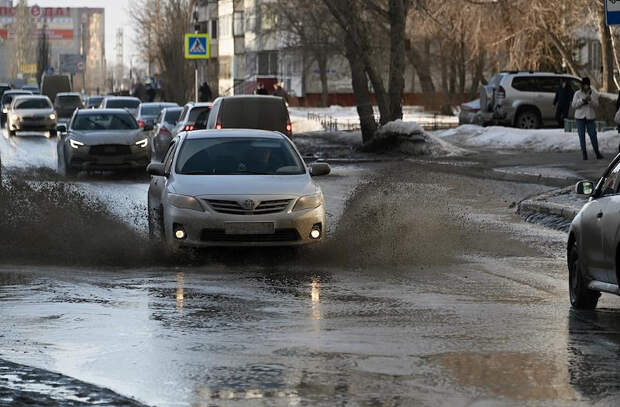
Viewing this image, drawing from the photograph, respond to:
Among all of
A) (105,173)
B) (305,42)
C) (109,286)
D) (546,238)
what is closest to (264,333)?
(109,286)

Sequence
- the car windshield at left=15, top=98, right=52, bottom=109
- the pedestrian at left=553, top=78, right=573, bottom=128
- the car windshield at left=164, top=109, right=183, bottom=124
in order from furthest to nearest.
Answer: the car windshield at left=15, top=98, right=52, bottom=109
the pedestrian at left=553, top=78, right=573, bottom=128
the car windshield at left=164, top=109, right=183, bottom=124

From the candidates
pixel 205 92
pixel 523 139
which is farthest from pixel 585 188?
pixel 205 92

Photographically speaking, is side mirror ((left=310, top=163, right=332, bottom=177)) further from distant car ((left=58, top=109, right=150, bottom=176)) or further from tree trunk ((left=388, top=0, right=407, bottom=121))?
tree trunk ((left=388, top=0, right=407, bottom=121))

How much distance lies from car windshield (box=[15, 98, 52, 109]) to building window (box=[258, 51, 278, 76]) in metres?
48.8

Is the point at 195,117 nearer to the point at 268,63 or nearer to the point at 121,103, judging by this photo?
the point at 121,103

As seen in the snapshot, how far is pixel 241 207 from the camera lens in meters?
15.1

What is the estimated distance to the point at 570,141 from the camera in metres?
38.4

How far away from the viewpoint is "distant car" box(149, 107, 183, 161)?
37.4 metres

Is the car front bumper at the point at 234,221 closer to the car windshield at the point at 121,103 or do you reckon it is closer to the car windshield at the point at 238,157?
the car windshield at the point at 238,157

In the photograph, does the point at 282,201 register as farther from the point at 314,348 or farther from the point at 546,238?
the point at 314,348

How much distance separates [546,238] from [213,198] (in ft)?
16.1

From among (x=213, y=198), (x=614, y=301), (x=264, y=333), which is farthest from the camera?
(x=213, y=198)

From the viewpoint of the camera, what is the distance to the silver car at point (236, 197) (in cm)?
1502

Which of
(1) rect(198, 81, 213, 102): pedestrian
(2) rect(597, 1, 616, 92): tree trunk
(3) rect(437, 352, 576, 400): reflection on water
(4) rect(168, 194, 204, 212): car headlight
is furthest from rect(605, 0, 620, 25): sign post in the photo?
Answer: (1) rect(198, 81, 213, 102): pedestrian
